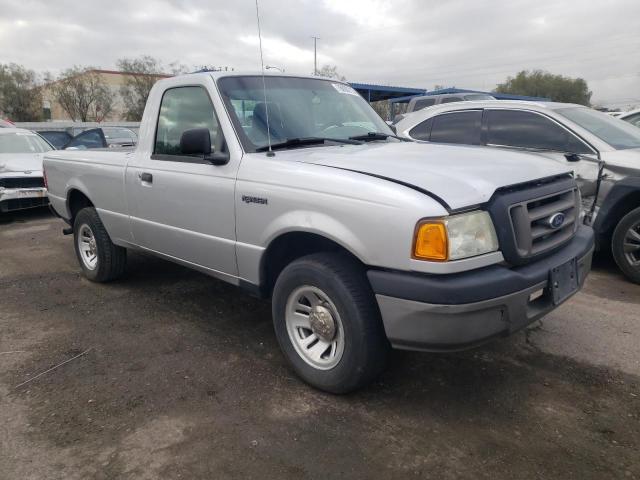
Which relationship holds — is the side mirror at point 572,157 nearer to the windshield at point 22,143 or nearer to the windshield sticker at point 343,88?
the windshield sticker at point 343,88

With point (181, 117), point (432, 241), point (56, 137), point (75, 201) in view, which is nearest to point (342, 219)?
point (432, 241)

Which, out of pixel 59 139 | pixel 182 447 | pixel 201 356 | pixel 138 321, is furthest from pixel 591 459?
pixel 59 139

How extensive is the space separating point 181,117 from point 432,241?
2.41 metres

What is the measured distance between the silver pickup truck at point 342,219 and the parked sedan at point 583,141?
1.97 metres

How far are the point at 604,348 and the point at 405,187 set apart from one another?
2194mm

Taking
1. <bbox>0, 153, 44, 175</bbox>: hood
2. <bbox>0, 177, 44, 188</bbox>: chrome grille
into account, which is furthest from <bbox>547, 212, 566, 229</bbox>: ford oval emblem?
<bbox>0, 153, 44, 175</bbox>: hood

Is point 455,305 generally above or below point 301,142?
below

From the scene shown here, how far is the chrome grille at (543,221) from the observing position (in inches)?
104

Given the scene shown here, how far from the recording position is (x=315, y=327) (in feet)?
9.98

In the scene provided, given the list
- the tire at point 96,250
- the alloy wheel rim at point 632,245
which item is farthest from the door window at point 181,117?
the alloy wheel rim at point 632,245

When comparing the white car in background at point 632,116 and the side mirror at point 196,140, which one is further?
the white car in background at point 632,116

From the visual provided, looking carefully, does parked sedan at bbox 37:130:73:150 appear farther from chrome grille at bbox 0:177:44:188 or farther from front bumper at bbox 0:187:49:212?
front bumper at bbox 0:187:49:212

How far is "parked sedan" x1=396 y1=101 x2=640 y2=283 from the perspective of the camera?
4.92m

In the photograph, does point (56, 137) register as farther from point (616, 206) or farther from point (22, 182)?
point (616, 206)
